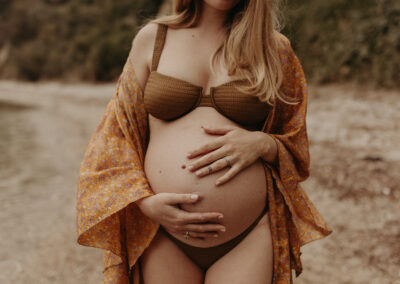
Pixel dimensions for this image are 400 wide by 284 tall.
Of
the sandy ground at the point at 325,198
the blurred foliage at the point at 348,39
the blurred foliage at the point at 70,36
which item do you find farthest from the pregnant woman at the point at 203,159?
the blurred foliage at the point at 70,36

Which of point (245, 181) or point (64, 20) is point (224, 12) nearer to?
point (245, 181)

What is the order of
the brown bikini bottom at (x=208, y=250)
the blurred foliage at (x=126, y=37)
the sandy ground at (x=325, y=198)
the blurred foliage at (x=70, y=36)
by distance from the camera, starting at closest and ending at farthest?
the brown bikini bottom at (x=208, y=250)
the sandy ground at (x=325, y=198)
the blurred foliage at (x=126, y=37)
the blurred foliage at (x=70, y=36)

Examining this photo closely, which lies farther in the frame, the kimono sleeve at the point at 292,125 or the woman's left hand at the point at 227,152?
the kimono sleeve at the point at 292,125

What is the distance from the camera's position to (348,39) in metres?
8.68

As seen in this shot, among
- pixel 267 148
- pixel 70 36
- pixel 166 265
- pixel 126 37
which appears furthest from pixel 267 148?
pixel 70 36

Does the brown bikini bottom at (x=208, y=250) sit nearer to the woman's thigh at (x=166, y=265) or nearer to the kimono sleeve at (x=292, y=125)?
the woman's thigh at (x=166, y=265)

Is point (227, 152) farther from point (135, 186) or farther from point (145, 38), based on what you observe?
point (145, 38)

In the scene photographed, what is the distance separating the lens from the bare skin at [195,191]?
5.21ft

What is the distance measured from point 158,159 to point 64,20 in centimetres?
2734

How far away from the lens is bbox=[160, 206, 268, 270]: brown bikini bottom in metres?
1.65

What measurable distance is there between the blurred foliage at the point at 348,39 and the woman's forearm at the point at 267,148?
5936 mm

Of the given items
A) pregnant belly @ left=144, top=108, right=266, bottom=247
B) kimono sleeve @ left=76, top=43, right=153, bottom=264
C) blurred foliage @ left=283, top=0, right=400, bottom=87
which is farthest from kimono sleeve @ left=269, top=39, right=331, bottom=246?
blurred foliage @ left=283, top=0, right=400, bottom=87

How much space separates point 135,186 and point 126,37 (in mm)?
17953

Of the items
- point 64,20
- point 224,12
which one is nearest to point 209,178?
point 224,12
